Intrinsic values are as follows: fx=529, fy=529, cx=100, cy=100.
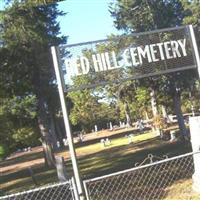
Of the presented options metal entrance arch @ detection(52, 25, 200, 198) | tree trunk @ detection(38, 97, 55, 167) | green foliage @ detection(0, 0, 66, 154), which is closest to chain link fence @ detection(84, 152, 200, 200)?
metal entrance arch @ detection(52, 25, 200, 198)

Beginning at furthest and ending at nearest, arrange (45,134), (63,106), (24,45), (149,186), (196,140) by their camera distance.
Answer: (45,134) → (24,45) → (149,186) → (196,140) → (63,106)

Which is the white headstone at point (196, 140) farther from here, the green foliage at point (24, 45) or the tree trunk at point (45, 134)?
the tree trunk at point (45, 134)

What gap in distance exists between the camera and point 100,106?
84.2 metres

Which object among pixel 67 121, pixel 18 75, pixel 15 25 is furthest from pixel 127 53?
pixel 18 75

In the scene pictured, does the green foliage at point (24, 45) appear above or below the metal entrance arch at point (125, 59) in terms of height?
above

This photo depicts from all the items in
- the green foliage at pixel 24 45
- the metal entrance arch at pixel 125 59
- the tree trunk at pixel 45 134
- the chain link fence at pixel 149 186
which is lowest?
the chain link fence at pixel 149 186

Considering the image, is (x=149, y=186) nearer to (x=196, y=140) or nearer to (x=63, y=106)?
(x=196, y=140)

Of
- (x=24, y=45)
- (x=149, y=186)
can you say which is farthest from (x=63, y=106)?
(x=24, y=45)

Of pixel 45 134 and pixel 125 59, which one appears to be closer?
pixel 125 59

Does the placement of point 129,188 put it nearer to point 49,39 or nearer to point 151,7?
point 49,39

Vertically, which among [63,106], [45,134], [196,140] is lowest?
[45,134]

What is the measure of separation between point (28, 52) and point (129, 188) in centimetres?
1916

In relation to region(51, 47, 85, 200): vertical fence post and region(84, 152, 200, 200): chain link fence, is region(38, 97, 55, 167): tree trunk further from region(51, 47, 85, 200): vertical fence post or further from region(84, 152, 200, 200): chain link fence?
region(51, 47, 85, 200): vertical fence post

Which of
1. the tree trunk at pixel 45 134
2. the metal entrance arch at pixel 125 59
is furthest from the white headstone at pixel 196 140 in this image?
the tree trunk at pixel 45 134
